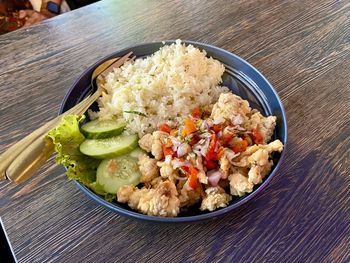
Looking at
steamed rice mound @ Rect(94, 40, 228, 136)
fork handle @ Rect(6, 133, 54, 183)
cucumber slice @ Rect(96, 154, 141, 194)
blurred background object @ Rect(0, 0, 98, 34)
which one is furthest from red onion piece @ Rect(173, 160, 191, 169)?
blurred background object @ Rect(0, 0, 98, 34)

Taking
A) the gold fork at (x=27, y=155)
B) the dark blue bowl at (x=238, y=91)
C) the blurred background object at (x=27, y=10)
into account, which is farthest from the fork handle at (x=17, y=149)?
the blurred background object at (x=27, y=10)

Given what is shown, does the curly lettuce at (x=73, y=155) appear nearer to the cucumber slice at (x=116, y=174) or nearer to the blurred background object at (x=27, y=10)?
the cucumber slice at (x=116, y=174)

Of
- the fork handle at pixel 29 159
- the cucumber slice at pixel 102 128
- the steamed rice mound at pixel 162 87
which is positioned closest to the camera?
the fork handle at pixel 29 159

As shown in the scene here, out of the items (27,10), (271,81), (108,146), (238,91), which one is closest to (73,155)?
(108,146)

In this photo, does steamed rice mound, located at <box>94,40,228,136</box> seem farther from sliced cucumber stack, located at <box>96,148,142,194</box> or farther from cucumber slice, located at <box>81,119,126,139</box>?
sliced cucumber stack, located at <box>96,148,142,194</box>

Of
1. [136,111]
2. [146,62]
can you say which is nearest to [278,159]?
[136,111]

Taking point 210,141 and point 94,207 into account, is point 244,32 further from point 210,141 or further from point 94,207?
point 94,207

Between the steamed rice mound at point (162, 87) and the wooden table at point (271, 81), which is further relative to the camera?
the steamed rice mound at point (162, 87)
